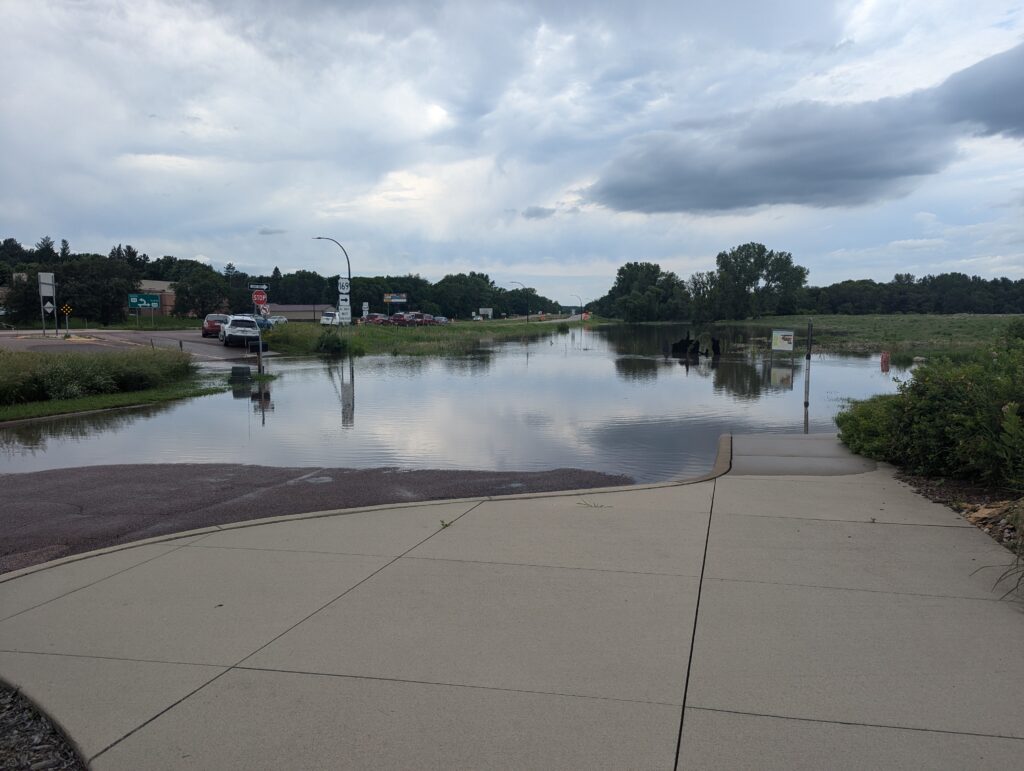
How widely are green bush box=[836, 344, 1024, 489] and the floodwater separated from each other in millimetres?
2760

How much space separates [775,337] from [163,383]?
59.9ft

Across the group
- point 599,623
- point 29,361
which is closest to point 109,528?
point 599,623

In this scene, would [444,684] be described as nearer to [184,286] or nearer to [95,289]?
[95,289]

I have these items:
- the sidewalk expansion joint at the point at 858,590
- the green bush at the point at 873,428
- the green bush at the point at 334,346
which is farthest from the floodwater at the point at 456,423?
the green bush at the point at 334,346

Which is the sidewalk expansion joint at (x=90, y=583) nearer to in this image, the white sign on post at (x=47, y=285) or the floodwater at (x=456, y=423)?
the floodwater at (x=456, y=423)

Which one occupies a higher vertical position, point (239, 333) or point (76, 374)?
point (239, 333)

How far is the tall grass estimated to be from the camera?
19.3m

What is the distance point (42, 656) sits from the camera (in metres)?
4.48

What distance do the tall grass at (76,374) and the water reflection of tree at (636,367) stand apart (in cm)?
1667

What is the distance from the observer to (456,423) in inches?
665

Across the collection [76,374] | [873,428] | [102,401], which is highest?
[873,428]

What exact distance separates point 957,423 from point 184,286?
10449 centimetres

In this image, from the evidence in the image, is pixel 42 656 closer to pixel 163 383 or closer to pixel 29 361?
pixel 29 361

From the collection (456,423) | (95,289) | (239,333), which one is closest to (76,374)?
(456,423)
